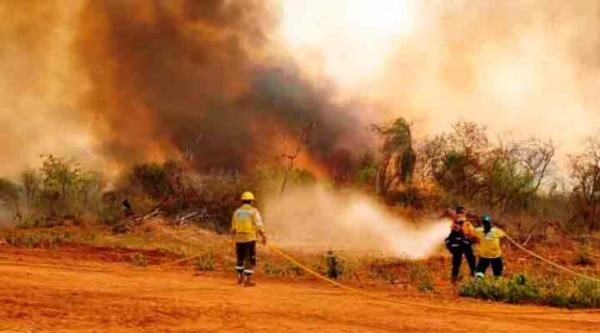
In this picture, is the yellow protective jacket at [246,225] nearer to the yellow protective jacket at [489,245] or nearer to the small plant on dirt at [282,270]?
the small plant on dirt at [282,270]

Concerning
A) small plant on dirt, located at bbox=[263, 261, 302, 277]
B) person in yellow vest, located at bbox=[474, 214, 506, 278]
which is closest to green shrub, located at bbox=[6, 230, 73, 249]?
small plant on dirt, located at bbox=[263, 261, 302, 277]

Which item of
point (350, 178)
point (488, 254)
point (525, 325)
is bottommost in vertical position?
point (525, 325)

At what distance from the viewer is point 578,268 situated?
952 inches

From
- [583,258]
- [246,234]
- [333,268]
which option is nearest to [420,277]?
[333,268]

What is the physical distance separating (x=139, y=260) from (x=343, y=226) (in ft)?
51.0

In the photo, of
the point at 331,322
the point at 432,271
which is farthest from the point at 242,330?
the point at 432,271

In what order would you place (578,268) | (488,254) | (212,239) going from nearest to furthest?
(488,254), (578,268), (212,239)

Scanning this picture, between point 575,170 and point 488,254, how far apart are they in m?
25.8

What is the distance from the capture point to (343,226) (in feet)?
116

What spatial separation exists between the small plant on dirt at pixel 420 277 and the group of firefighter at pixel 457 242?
878mm

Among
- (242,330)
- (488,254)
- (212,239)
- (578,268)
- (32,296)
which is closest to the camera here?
(242,330)

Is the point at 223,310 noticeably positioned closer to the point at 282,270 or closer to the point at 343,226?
the point at 282,270

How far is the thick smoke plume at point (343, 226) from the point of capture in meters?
30.0

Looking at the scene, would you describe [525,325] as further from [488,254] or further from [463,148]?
[463,148]
